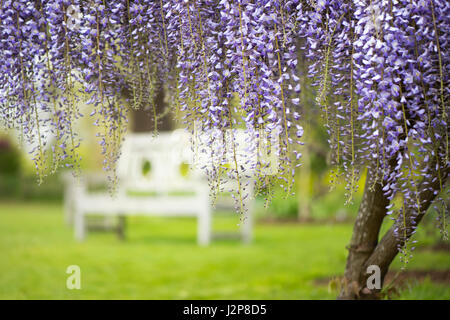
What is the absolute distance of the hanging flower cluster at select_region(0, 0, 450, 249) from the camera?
7.57 feet

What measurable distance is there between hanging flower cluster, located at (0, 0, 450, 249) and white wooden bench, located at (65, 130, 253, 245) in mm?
4234

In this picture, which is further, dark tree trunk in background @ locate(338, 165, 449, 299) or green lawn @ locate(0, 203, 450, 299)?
green lawn @ locate(0, 203, 450, 299)

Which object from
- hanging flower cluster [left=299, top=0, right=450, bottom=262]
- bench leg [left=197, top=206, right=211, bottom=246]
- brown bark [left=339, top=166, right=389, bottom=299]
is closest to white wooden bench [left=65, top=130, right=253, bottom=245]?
bench leg [left=197, top=206, right=211, bottom=246]

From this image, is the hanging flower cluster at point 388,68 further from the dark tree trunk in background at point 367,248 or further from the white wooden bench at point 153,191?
the white wooden bench at point 153,191

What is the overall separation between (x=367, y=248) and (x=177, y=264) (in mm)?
3215

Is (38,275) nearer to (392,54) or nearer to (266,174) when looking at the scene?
(266,174)

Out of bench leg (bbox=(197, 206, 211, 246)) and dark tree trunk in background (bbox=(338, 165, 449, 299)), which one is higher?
dark tree trunk in background (bbox=(338, 165, 449, 299))

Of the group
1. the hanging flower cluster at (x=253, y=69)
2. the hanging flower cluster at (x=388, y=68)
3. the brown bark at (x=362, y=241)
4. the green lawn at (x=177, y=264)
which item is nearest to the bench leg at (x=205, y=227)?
the green lawn at (x=177, y=264)

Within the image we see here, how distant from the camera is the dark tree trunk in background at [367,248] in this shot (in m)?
3.08

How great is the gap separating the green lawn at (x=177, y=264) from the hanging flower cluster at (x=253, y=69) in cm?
157

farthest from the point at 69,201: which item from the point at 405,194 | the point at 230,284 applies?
the point at 405,194

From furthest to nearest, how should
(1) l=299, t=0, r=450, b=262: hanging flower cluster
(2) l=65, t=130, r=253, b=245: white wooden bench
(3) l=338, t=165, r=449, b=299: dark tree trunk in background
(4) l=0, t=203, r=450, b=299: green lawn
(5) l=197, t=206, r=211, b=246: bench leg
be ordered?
(5) l=197, t=206, r=211, b=246: bench leg < (2) l=65, t=130, r=253, b=245: white wooden bench < (4) l=0, t=203, r=450, b=299: green lawn < (3) l=338, t=165, r=449, b=299: dark tree trunk in background < (1) l=299, t=0, r=450, b=262: hanging flower cluster

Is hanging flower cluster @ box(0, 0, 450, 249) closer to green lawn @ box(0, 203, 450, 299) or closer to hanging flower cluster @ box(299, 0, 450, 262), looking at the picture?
hanging flower cluster @ box(299, 0, 450, 262)

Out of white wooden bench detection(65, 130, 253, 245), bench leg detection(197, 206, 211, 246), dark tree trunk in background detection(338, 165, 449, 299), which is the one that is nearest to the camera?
dark tree trunk in background detection(338, 165, 449, 299)
